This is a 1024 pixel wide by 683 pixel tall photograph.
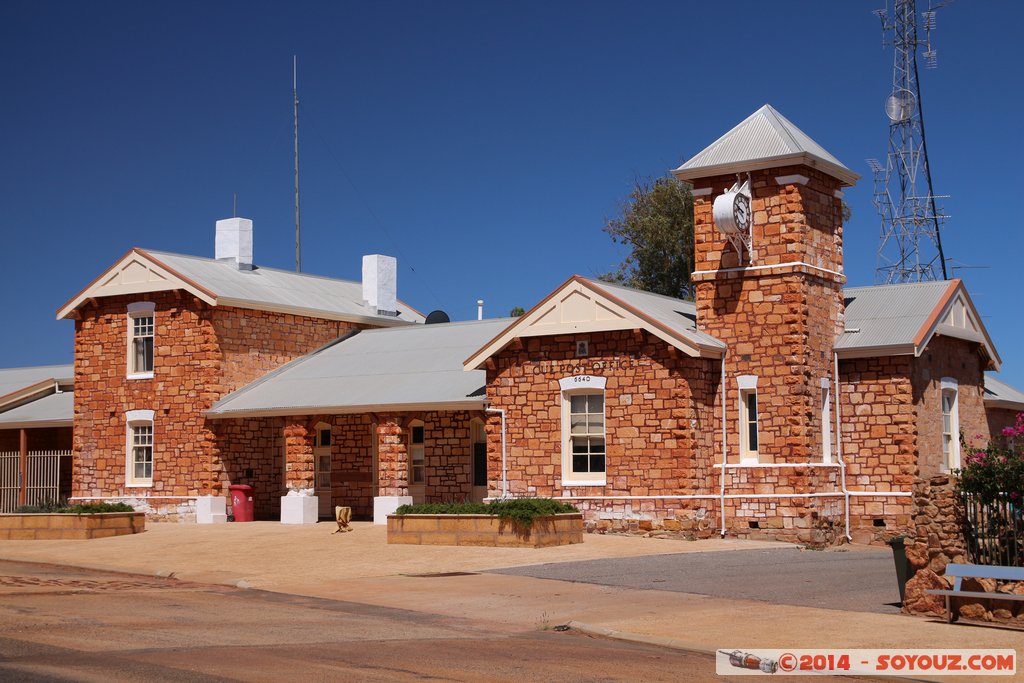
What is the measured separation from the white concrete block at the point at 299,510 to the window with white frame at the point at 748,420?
10321 mm

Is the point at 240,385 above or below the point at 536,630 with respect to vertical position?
above

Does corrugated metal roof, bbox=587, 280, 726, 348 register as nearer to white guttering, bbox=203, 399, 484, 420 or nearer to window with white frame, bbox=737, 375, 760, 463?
window with white frame, bbox=737, 375, 760, 463

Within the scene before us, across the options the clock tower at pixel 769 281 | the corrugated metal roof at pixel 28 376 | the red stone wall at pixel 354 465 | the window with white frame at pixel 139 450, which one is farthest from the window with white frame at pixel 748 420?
the corrugated metal roof at pixel 28 376

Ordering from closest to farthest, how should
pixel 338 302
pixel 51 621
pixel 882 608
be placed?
pixel 51 621 < pixel 882 608 < pixel 338 302

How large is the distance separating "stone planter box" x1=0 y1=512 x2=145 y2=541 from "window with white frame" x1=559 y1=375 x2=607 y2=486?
31.1ft

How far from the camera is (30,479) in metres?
35.3

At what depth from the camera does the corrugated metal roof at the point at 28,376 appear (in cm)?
4031

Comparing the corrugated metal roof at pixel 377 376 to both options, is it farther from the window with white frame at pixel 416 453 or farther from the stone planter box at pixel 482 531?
the stone planter box at pixel 482 531

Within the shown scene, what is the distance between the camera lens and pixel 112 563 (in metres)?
21.4

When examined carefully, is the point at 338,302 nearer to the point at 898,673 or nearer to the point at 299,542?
the point at 299,542

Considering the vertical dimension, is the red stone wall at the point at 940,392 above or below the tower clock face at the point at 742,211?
below

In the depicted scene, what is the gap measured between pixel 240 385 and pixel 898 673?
23.1 metres

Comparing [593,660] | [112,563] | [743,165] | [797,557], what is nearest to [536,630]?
[593,660]

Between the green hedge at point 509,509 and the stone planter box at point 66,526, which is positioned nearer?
the green hedge at point 509,509
